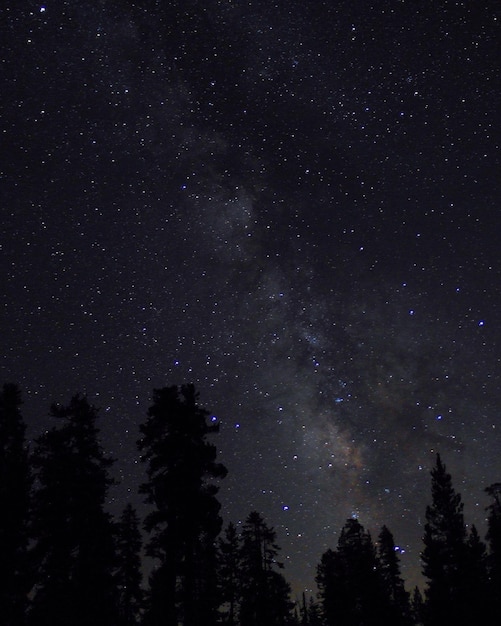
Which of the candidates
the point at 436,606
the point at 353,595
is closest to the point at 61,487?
the point at 436,606

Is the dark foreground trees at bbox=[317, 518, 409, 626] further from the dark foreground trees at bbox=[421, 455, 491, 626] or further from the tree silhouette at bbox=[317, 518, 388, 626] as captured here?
the dark foreground trees at bbox=[421, 455, 491, 626]

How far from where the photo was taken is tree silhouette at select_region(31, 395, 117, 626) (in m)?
18.7

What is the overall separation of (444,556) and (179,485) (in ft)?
→ 74.3

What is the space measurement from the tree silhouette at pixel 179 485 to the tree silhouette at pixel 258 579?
16611 mm

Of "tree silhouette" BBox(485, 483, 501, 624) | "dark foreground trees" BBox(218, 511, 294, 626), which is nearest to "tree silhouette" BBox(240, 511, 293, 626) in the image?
"dark foreground trees" BBox(218, 511, 294, 626)

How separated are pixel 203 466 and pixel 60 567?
675 centimetres

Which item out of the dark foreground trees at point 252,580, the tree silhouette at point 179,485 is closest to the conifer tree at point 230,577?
the dark foreground trees at point 252,580

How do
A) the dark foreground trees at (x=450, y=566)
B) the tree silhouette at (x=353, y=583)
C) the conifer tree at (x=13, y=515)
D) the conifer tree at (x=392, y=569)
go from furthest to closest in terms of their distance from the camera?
the conifer tree at (x=392, y=569) < the tree silhouette at (x=353, y=583) < the dark foreground trees at (x=450, y=566) < the conifer tree at (x=13, y=515)

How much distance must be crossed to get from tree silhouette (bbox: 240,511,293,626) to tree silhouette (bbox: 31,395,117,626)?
731 inches

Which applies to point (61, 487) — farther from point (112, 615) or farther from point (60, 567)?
point (112, 615)

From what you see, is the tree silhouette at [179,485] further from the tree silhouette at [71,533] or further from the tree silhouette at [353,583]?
the tree silhouette at [353,583]

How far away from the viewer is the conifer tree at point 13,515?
691 inches

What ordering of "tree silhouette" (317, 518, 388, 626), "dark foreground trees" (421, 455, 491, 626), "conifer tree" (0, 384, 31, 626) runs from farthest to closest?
"tree silhouette" (317, 518, 388, 626) < "dark foreground trees" (421, 455, 491, 626) < "conifer tree" (0, 384, 31, 626)

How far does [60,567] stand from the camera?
19156 millimetres
